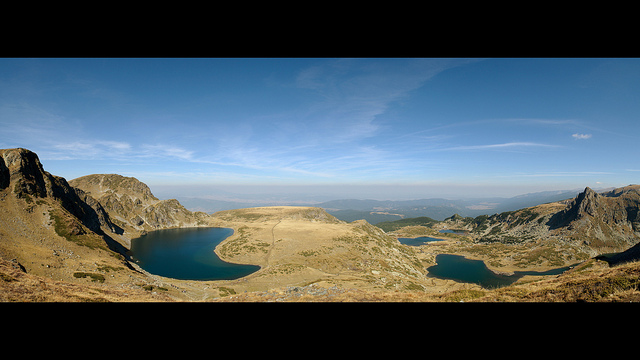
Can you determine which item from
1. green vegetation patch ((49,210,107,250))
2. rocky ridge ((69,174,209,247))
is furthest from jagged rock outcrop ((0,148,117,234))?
rocky ridge ((69,174,209,247))

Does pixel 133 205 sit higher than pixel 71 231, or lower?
lower

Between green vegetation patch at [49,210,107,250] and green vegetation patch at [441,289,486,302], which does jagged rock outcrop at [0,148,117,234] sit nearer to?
green vegetation patch at [49,210,107,250]

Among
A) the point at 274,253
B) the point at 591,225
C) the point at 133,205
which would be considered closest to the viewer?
the point at 274,253

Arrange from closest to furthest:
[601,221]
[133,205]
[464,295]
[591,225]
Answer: [464,295] < [133,205] < [591,225] < [601,221]

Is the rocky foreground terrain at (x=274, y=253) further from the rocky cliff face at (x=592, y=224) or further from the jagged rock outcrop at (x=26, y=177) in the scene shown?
the rocky cliff face at (x=592, y=224)

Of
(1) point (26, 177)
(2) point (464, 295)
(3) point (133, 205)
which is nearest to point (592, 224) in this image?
(2) point (464, 295)

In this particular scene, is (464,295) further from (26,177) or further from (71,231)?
(26,177)

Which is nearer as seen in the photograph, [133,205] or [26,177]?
[26,177]

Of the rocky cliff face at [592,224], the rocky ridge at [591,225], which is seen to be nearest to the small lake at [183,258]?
the rocky ridge at [591,225]
